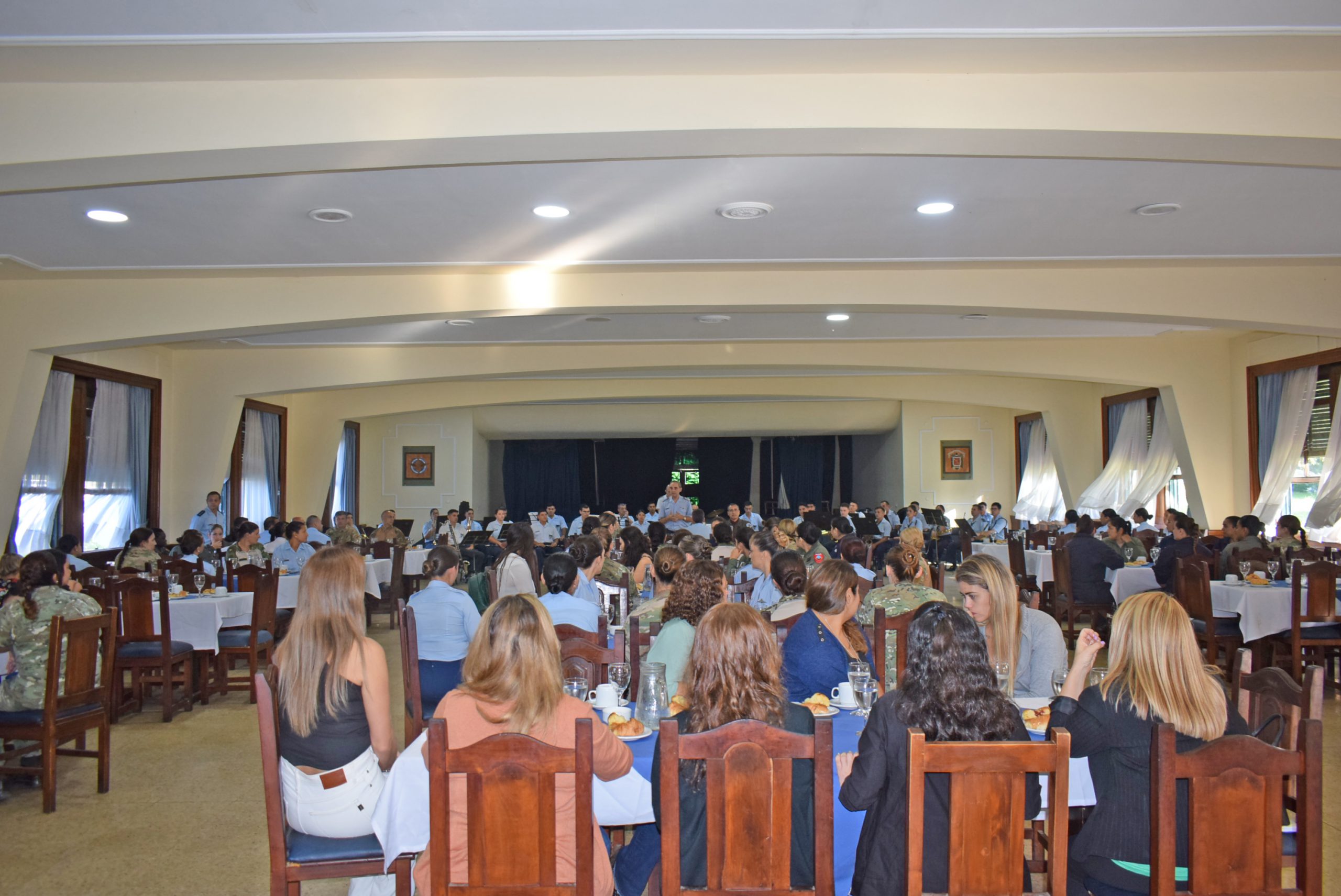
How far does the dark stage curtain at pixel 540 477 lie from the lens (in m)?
21.6

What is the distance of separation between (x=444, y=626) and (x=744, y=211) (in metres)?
2.70

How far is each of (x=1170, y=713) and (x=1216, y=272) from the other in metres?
6.08

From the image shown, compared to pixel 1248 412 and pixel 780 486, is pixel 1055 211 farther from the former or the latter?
pixel 780 486

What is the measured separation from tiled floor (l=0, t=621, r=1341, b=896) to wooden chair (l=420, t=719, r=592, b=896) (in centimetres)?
189

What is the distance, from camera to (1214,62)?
3799 mm

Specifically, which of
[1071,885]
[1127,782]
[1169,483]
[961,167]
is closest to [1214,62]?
[961,167]

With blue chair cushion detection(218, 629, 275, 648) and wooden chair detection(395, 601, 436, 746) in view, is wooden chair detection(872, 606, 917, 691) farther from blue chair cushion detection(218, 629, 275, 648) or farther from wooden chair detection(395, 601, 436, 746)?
blue chair cushion detection(218, 629, 275, 648)

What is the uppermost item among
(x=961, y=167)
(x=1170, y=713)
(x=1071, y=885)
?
(x=961, y=167)

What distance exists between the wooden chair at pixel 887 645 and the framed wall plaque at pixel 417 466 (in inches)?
562

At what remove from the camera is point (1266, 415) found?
35.8 feet

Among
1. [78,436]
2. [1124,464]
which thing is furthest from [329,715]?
[1124,464]

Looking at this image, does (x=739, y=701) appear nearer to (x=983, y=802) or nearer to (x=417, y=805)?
(x=983, y=802)

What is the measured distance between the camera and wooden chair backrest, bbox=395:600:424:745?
464cm

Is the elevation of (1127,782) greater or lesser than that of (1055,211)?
lesser
